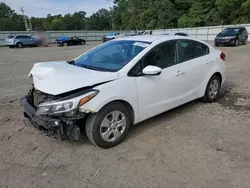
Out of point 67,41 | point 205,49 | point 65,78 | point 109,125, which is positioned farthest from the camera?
point 67,41

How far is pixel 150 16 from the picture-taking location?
6812cm

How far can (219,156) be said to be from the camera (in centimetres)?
290

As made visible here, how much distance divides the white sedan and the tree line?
36.2 metres

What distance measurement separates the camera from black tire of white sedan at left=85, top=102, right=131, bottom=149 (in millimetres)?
2910

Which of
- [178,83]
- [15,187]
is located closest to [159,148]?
[178,83]

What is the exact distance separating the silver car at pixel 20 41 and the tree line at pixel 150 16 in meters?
19.6

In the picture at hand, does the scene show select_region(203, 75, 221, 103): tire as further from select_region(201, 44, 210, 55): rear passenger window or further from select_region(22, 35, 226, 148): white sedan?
select_region(201, 44, 210, 55): rear passenger window

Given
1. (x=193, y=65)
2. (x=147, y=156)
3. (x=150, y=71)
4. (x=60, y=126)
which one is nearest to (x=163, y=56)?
(x=150, y=71)

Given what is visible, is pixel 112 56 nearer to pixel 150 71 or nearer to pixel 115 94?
pixel 150 71

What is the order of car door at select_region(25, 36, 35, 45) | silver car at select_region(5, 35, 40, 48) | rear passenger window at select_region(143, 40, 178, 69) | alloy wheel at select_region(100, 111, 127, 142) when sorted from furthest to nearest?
car door at select_region(25, 36, 35, 45)
silver car at select_region(5, 35, 40, 48)
rear passenger window at select_region(143, 40, 178, 69)
alloy wheel at select_region(100, 111, 127, 142)

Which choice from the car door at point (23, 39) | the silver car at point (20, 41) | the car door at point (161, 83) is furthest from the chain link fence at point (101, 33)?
the car door at point (161, 83)

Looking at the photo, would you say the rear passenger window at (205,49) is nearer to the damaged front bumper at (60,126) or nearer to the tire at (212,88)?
the tire at (212,88)

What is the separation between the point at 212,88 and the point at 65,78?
3.41m

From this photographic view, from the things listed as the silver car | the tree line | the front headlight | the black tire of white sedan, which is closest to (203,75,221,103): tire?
the black tire of white sedan
